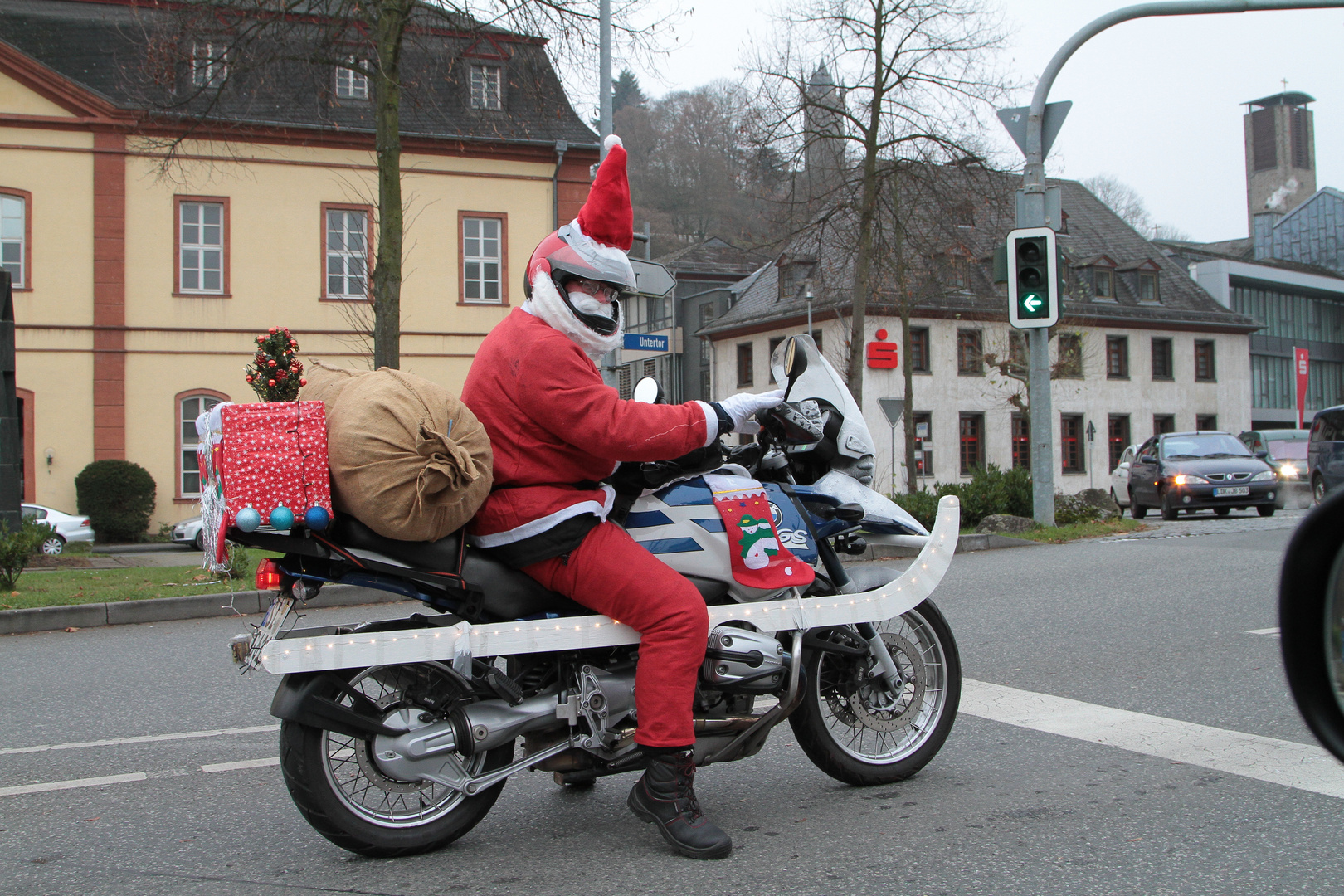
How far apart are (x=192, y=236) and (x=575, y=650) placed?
2489 cm

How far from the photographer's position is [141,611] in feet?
32.0

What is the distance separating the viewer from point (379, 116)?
46.1ft

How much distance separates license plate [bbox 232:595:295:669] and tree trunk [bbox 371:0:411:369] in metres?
10.6

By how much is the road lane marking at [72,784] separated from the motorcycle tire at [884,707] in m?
2.52

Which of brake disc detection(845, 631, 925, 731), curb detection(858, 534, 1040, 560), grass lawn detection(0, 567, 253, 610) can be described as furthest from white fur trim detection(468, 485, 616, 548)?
curb detection(858, 534, 1040, 560)

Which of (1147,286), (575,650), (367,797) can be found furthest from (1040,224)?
(1147,286)

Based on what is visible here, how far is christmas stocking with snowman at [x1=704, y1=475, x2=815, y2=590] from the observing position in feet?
12.0

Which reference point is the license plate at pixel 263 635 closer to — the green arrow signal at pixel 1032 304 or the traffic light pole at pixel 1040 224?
the green arrow signal at pixel 1032 304

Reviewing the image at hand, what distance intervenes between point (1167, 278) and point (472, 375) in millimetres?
51626

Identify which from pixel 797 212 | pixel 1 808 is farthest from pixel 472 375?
pixel 797 212

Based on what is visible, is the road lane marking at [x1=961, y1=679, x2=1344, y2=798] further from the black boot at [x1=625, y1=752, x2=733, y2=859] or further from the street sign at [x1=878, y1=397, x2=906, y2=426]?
the street sign at [x1=878, y1=397, x2=906, y2=426]

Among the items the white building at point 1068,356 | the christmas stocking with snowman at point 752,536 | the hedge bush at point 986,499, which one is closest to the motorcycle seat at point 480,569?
the christmas stocking with snowman at point 752,536

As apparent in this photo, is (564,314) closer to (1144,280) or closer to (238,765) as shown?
(238,765)

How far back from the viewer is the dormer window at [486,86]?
1673 centimetres
